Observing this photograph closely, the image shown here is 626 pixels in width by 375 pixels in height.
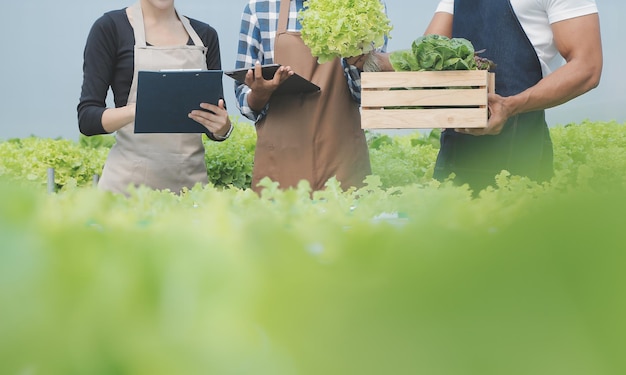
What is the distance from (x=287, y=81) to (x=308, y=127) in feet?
1.05

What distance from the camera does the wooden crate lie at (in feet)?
8.50

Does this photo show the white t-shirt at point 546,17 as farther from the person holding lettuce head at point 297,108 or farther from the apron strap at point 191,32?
the apron strap at point 191,32

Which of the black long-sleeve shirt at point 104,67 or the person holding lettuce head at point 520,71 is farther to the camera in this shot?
the black long-sleeve shirt at point 104,67

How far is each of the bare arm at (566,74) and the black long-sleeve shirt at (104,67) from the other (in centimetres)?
167

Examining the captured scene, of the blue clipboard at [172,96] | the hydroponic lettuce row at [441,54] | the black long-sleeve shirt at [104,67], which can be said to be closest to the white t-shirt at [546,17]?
the hydroponic lettuce row at [441,54]

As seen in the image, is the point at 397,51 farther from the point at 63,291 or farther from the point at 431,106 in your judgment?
the point at 63,291

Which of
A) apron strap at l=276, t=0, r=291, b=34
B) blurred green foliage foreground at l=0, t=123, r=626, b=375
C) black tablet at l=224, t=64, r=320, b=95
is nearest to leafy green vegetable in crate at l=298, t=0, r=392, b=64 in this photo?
black tablet at l=224, t=64, r=320, b=95

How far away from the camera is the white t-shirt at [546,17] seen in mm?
2611

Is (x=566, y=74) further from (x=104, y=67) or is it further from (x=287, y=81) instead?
(x=104, y=67)

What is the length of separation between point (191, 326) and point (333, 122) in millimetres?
2615

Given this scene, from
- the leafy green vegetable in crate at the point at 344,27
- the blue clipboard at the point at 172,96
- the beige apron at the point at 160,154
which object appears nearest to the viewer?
the leafy green vegetable in crate at the point at 344,27

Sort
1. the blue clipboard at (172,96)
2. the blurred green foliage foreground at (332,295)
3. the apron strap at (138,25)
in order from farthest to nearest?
the apron strap at (138,25) → the blue clipboard at (172,96) → the blurred green foliage foreground at (332,295)

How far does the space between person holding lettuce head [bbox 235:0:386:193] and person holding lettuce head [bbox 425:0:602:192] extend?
0.46 m

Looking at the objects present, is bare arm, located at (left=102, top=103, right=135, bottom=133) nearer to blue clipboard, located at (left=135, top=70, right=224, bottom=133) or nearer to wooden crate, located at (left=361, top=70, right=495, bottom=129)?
blue clipboard, located at (left=135, top=70, right=224, bottom=133)
